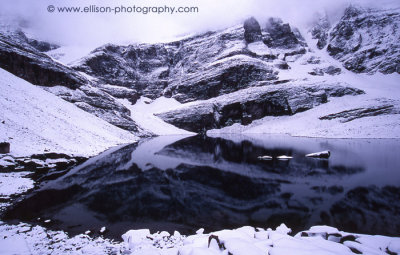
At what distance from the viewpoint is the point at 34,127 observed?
30953 millimetres

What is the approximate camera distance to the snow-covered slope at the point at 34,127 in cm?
2595

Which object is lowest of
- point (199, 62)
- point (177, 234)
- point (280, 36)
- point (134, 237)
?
point (177, 234)

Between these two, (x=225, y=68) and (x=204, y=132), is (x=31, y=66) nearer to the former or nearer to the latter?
(x=204, y=132)

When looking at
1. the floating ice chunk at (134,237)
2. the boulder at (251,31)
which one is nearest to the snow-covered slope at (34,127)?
the floating ice chunk at (134,237)

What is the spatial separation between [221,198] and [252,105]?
3471 inches

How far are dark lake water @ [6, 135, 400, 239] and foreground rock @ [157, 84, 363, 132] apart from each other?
72205 millimetres

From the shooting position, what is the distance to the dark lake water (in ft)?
38.2

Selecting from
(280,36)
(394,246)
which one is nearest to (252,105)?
(280,36)

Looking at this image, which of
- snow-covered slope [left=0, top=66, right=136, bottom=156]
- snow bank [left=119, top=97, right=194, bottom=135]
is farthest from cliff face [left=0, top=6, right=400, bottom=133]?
snow-covered slope [left=0, top=66, right=136, bottom=156]

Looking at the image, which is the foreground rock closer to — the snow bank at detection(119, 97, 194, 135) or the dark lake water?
the snow bank at detection(119, 97, 194, 135)

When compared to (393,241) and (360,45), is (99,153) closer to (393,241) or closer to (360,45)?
(393,241)

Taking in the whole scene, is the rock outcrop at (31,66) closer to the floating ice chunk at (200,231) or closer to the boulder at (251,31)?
the floating ice chunk at (200,231)

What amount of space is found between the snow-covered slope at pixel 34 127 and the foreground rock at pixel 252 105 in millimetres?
57597

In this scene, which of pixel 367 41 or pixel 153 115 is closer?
pixel 153 115
